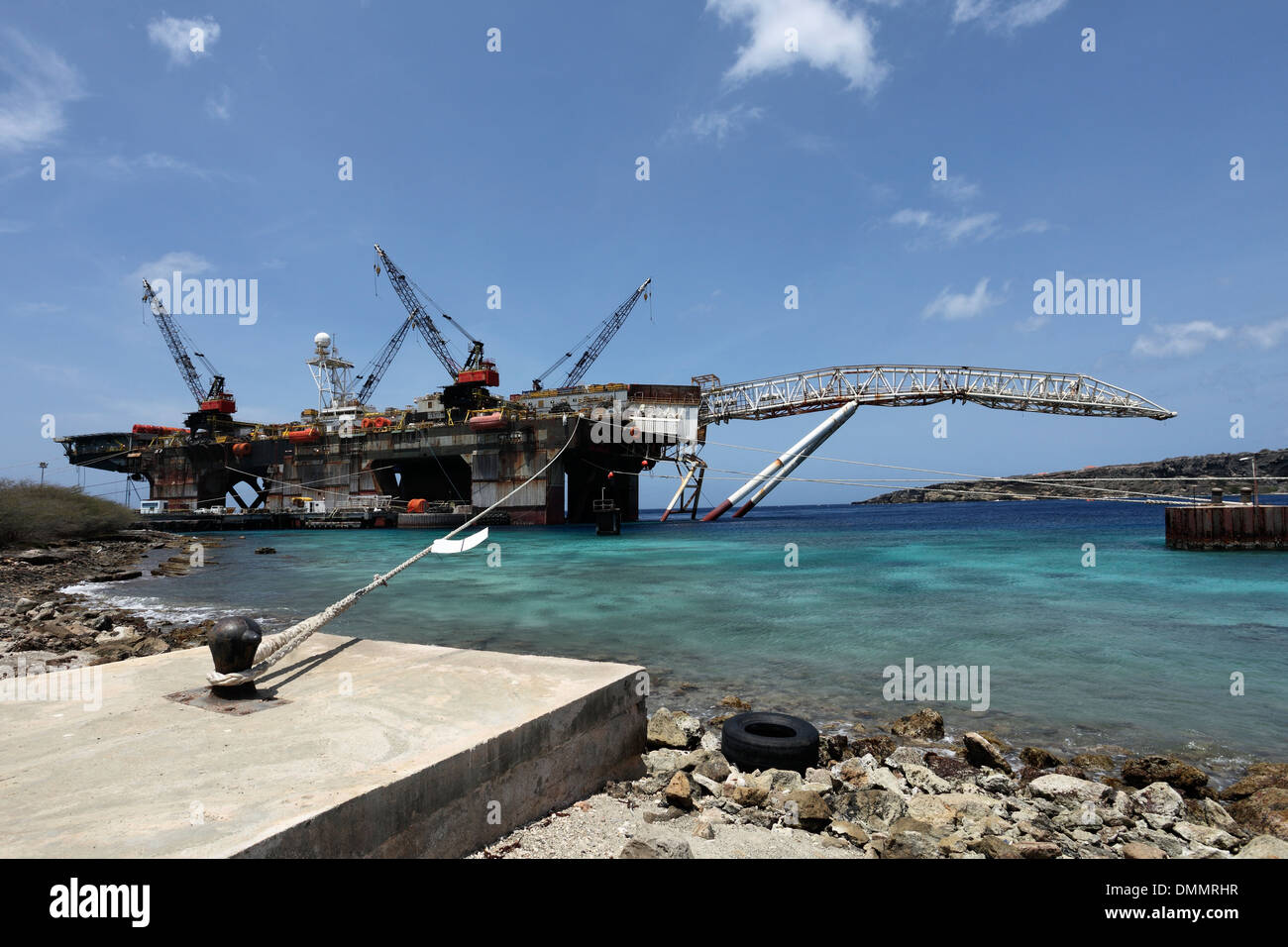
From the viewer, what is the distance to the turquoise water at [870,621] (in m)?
9.35

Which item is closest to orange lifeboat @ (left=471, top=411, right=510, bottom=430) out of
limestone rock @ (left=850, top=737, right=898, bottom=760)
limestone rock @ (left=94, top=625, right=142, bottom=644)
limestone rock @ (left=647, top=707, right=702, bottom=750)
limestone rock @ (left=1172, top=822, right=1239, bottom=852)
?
limestone rock @ (left=94, top=625, right=142, bottom=644)

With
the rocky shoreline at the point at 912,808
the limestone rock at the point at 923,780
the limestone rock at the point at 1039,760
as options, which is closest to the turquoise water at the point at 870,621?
the limestone rock at the point at 1039,760

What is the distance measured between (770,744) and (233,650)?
504cm

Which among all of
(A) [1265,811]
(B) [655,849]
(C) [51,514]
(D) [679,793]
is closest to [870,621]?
(A) [1265,811]

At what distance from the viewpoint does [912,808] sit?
18.4ft

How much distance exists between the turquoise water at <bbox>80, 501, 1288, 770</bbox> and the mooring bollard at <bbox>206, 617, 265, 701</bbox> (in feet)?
18.1

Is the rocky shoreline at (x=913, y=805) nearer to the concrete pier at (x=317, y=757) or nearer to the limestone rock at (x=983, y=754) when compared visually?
the limestone rock at (x=983, y=754)

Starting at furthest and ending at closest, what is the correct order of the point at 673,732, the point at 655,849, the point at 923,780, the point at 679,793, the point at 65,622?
the point at 65,622 < the point at 673,732 < the point at 923,780 < the point at 679,793 < the point at 655,849

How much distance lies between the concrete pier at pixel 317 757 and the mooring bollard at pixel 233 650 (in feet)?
0.71

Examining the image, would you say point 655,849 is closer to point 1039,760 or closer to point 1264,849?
point 1264,849

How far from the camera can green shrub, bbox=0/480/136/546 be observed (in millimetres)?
28969
